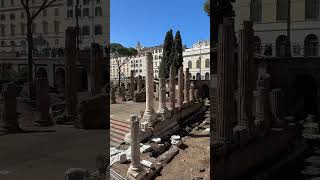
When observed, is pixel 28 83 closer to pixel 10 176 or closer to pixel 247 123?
pixel 10 176

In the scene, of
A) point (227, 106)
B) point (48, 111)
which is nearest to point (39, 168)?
point (48, 111)

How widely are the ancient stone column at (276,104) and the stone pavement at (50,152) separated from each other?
2.98 feet

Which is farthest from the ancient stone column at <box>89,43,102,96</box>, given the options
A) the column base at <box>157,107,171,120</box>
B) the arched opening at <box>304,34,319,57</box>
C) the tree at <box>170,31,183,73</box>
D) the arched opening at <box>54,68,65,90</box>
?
the column base at <box>157,107,171,120</box>

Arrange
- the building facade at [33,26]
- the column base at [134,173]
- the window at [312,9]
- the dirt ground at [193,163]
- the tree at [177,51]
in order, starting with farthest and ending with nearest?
1. the column base at [134,173]
2. the dirt ground at [193,163]
3. the tree at [177,51]
4. the building facade at [33,26]
5. the window at [312,9]

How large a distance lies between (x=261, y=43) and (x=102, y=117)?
37.9 inches

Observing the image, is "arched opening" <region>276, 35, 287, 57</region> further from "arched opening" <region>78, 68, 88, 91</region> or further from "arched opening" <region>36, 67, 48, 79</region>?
"arched opening" <region>36, 67, 48, 79</region>

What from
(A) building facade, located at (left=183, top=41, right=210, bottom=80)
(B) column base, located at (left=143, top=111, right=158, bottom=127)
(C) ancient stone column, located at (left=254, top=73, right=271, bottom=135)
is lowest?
(B) column base, located at (left=143, top=111, right=158, bottom=127)

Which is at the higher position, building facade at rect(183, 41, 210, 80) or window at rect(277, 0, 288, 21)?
window at rect(277, 0, 288, 21)

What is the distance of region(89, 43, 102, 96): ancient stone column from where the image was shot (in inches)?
78.6

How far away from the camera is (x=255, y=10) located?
1.54 metres

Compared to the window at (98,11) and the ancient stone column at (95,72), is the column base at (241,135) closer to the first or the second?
the ancient stone column at (95,72)

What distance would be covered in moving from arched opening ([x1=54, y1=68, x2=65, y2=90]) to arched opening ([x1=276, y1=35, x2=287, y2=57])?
115 centimetres

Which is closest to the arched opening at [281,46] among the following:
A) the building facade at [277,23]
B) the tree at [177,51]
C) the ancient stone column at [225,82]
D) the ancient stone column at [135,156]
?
the building facade at [277,23]

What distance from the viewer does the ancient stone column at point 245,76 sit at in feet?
5.08
